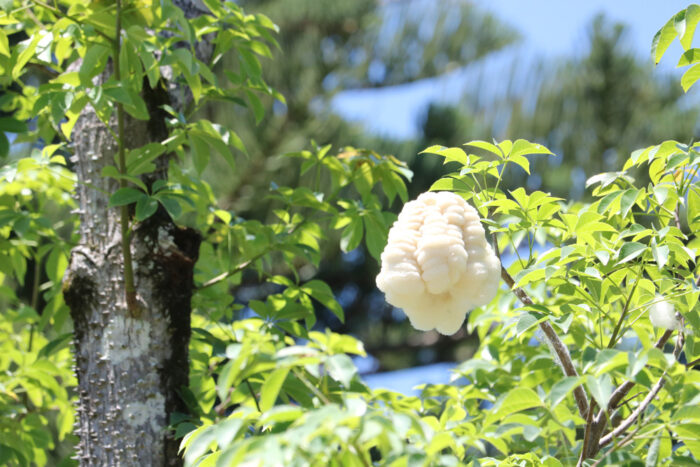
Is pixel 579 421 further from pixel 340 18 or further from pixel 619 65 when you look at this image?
pixel 619 65

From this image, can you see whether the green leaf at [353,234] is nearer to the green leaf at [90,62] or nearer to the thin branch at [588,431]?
the green leaf at [90,62]

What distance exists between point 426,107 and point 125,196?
512 centimetres

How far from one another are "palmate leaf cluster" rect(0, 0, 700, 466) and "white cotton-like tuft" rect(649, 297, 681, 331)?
0.02 metres

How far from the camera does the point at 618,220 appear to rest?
4.61 feet

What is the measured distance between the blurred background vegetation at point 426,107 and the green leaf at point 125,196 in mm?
3947

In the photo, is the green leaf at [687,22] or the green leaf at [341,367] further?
the green leaf at [687,22]

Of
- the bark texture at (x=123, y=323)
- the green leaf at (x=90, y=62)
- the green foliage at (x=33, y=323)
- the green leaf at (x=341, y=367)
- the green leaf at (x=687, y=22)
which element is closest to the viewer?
the green leaf at (x=341, y=367)

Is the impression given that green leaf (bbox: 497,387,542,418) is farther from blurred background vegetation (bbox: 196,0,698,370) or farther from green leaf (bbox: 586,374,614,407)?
blurred background vegetation (bbox: 196,0,698,370)

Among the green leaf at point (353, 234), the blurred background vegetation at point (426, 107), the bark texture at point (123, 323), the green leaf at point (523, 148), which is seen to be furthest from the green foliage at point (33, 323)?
the blurred background vegetation at point (426, 107)

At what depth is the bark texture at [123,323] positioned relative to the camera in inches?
64.0

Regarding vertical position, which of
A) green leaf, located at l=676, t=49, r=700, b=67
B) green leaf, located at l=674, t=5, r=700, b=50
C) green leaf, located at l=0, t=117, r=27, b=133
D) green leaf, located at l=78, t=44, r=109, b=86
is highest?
green leaf, located at l=674, t=5, r=700, b=50

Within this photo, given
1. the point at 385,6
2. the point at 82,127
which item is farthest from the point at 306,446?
the point at 385,6

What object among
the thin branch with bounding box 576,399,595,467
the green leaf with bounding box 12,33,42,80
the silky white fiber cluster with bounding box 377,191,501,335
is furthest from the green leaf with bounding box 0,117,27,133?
the thin branch with bounding box 576,399,595,467

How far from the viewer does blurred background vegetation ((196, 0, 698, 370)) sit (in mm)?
5750
